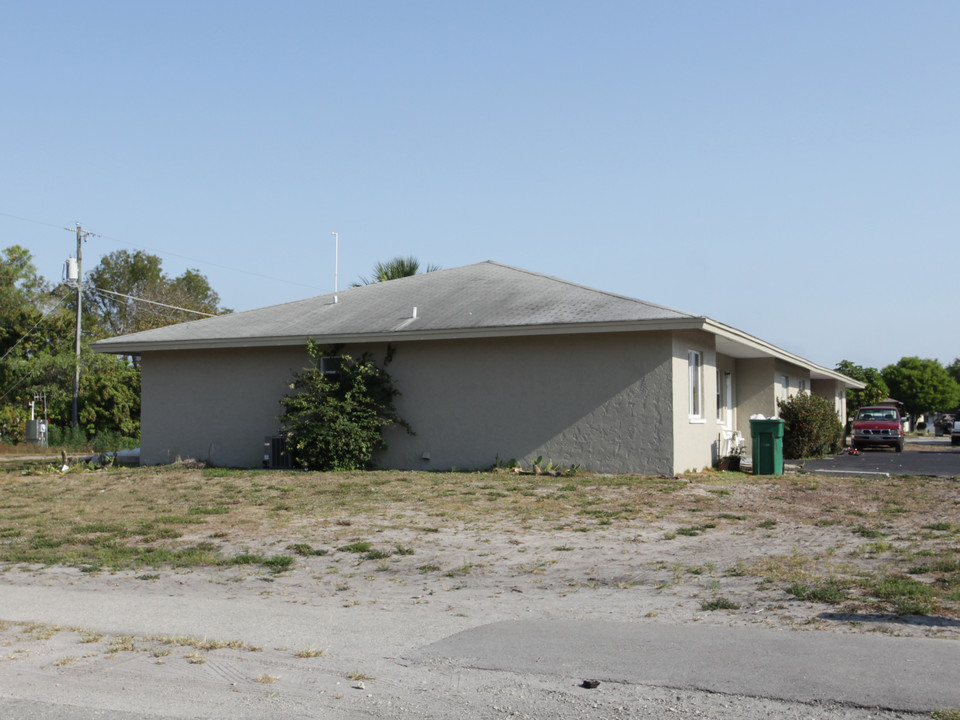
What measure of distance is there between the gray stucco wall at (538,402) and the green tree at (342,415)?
420 millimetres

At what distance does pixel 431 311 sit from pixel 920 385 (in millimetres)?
71060

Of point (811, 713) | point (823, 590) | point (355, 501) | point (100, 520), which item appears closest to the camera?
point (811, 713)

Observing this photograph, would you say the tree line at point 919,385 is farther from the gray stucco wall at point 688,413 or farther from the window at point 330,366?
the window at point 330,366

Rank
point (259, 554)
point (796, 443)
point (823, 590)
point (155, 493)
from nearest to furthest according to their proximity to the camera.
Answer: point (823, 590)
point (259, 554)
point (155, 493)
point (796, 443)

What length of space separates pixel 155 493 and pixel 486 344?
24.0ft

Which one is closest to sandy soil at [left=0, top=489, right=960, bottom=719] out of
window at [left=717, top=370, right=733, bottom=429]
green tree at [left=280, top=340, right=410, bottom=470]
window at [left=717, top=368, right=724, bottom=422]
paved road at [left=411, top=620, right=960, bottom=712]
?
paved road at [left=411, top=620, right=960, bottom=712]

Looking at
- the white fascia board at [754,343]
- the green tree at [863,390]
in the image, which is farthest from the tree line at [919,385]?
the white fascia board at [754,343]

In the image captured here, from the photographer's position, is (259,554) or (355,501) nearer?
(259,554)

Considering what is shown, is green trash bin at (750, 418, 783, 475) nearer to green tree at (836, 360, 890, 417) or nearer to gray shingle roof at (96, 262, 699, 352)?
gray shingle roof at (96, 262, 699, 352)

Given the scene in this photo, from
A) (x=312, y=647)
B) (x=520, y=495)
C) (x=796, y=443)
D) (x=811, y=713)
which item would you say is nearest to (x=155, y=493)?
(x=520, y=495)

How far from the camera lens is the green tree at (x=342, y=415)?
768 inches

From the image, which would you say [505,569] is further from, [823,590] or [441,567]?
[823,590]

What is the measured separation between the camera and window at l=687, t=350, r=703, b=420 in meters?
19.4

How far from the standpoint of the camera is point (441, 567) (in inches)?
383
